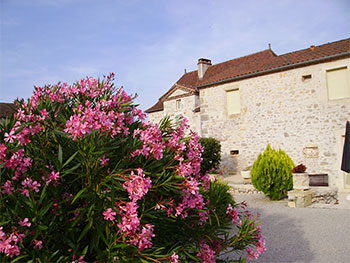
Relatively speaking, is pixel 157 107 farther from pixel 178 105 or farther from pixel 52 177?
pixel 52 177

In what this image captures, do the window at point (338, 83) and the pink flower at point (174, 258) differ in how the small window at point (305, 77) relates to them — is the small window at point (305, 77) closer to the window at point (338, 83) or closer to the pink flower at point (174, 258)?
the window at point (338, 83)

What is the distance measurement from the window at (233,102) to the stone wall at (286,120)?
7.8 inches

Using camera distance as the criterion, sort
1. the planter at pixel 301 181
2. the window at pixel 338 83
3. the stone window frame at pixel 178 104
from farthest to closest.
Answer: the stone window frame at pixel 178 104 → the window at pixel 338 83 → the planter at pixel 301 181

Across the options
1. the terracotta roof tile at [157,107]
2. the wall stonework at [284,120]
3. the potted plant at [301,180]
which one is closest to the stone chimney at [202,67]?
the wall stonework at [284,120]

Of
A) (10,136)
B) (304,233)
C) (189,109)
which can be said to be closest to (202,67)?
(189,109)

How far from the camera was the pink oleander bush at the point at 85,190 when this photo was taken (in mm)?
1588

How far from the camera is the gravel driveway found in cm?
411

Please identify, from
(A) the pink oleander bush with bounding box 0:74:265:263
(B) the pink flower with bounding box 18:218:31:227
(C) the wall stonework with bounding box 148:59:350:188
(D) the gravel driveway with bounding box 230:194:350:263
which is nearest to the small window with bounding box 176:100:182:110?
(C) the wall stonework with bounding box 148:59:350:188

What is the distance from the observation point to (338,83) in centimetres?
1039

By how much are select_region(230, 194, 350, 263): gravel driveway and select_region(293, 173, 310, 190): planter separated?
0.61 meters

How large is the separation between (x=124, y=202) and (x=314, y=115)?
10806 millimetres

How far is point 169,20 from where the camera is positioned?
9.78 ft

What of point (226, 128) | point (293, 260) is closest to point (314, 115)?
point (226, 128)

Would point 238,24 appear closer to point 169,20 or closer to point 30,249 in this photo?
point 169,20
